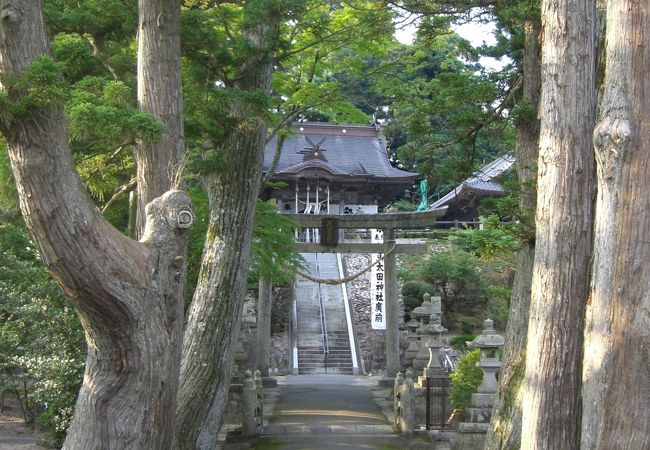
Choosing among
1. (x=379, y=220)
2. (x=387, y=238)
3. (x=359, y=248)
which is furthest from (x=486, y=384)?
(x=359, y=248)

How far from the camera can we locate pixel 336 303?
2453 centimetres

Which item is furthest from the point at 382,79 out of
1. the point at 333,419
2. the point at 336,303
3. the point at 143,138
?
the point at 336,303

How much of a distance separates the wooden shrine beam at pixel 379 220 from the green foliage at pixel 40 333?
6.83m

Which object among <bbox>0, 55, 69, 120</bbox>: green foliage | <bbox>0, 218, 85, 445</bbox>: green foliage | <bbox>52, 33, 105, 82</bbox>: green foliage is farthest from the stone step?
<bbox>0, 55, 69, 120</bbox>: green foliage

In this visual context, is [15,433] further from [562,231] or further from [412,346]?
[412,346]

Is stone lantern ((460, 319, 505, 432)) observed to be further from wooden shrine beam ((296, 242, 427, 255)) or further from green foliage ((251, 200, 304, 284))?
wooden shrine beam ((296, 242, 427, 255))

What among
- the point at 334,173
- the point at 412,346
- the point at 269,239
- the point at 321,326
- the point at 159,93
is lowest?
the point at 412,346

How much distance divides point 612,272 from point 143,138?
3.08m

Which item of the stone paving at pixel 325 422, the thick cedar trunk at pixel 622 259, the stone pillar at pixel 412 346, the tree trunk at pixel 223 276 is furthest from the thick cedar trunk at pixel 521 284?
the stone pillar at pixel 412 346

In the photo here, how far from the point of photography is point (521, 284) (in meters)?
7.07

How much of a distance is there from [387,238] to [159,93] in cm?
1064

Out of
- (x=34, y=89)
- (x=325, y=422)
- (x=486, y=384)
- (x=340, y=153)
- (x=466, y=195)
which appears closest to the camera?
(x=34, y=89)

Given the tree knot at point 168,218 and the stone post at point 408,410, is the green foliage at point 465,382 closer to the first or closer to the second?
the stone post at point 408,410

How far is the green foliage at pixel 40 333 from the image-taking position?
8.65 meters
